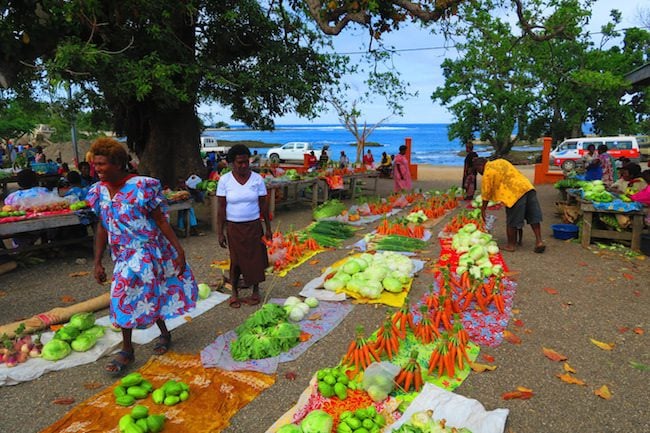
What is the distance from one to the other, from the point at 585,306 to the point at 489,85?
2336cm

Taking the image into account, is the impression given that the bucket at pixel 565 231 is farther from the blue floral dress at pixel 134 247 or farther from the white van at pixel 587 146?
the white van at pixel 587 146

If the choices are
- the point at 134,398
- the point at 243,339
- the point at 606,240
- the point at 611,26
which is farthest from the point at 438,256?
the point at 611,26

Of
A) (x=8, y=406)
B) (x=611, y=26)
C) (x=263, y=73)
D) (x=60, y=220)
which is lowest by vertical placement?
(x=8, y=406)

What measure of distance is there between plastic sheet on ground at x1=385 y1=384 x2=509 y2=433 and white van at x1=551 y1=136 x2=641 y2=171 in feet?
70.2

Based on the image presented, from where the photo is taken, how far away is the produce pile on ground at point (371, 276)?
5086 mm

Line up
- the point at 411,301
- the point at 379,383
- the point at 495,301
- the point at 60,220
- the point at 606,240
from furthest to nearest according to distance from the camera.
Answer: the point at 606,240, the point at 60,220, the point at 411,301, the point at 495,301, the point at 379,383

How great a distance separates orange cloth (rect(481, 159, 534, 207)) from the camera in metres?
6.95

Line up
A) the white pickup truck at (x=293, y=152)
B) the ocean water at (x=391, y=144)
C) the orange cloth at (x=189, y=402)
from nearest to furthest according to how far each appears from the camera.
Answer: the orange cloth at (x=189, y=402) < the white pickup truck at (x=293, y=152) < the ocean water at (x=391, y=144)

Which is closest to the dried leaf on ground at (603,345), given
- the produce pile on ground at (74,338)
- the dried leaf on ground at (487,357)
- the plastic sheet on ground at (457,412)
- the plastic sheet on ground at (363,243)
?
the dried leaf on ground at (487,357)

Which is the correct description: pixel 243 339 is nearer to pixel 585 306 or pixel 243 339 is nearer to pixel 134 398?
pixel 134 398

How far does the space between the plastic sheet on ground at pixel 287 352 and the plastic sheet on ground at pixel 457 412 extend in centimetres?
117

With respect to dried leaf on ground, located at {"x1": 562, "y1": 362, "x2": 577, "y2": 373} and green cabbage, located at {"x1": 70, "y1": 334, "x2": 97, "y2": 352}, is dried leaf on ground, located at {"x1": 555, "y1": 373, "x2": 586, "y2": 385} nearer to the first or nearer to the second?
dried leaf on ground, located at {"x1": 562, "y1": 362, "x2": 577, "y2": 373}

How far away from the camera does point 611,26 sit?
25.2 meters

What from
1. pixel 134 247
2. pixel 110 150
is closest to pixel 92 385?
pixel 134 247
